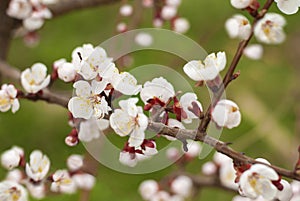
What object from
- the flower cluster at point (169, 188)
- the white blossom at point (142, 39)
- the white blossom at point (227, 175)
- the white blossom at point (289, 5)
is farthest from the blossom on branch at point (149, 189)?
the white blossom at point (289, 5)

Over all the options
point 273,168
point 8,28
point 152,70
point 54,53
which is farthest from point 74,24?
point 273,168

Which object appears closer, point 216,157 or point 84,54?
point 84,54

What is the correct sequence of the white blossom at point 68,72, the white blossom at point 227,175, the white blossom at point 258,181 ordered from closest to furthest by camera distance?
1. the white blossom at point 258,181
2. the white blossom at point 68,72
3. the white blossom at point 227,175

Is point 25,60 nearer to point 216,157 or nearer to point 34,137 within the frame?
point 34,137

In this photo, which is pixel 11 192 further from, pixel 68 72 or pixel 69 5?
pixel 69 5

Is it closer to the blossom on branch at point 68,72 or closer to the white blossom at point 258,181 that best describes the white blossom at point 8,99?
the blossom on branch at point 68,72

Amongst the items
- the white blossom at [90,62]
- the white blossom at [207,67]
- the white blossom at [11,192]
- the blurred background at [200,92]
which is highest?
the white blossom at [90,62]
